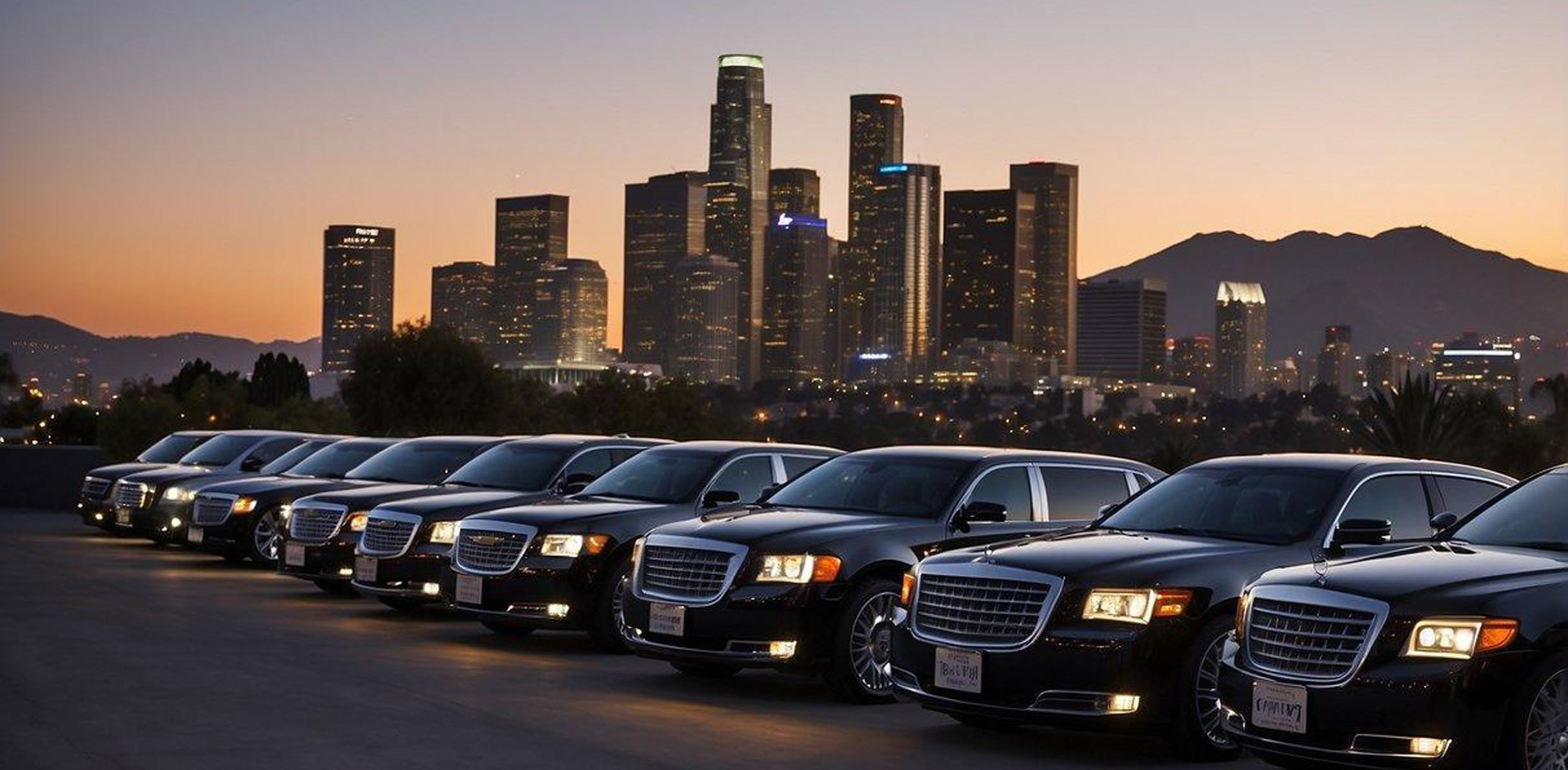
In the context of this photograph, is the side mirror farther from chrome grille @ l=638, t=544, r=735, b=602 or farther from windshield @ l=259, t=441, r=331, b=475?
windshield @ l=259, t=441, r=331, b=475

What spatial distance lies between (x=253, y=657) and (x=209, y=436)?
1761 centimetres

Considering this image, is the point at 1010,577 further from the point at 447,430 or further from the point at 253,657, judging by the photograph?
the point at 447,430

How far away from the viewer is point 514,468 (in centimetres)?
2033

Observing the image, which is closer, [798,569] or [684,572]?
[798,569]

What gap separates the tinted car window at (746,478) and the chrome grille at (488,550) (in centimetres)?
192

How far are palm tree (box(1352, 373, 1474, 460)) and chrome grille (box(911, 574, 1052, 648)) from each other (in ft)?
98.8

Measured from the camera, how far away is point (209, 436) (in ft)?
105

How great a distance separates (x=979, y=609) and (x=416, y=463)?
12.4 metres

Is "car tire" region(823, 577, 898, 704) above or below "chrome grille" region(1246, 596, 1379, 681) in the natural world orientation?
below

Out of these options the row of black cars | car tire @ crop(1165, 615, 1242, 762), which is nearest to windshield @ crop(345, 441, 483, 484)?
the row of black cars

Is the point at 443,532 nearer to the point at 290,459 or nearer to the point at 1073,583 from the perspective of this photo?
the point at 1073,583

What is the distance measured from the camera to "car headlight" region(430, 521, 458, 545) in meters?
18.2

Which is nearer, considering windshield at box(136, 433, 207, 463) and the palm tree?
windshield at box(136, 433, 207, 463)

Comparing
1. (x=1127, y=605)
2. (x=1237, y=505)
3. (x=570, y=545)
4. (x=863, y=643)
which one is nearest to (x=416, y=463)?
(x=570, y=545)
